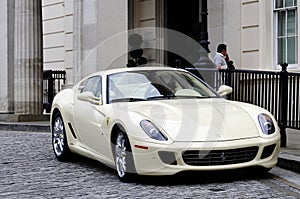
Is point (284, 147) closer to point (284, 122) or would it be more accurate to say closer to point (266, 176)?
point (284, 122)

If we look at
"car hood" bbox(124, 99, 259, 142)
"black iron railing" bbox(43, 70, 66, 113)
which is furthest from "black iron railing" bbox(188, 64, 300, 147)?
"black iron railing" bbox(43, 70, 66, 113)

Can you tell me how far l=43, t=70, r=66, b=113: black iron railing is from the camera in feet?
71.8

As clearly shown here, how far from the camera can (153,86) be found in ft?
28.1

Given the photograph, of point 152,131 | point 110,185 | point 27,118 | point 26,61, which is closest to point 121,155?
point 110,185

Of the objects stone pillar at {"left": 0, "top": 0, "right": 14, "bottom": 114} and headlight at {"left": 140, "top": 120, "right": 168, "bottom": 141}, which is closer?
headlight at {"left": 140, "top": 120, "right": 168, "bottom": 141}

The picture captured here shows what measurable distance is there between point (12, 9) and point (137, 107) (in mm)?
12872

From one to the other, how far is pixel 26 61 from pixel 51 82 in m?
3.52

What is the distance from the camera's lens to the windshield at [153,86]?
8.42 m

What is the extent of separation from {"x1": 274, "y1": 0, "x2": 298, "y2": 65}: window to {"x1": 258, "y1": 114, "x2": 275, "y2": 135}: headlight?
700 cm

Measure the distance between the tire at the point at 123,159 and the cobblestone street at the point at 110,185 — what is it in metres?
0.11

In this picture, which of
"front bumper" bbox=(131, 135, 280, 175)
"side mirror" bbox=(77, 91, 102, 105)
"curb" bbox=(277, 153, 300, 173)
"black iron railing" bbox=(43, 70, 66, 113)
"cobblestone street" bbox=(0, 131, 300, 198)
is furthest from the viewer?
"black iron railing" bbox=(43, 70, 66, 113)

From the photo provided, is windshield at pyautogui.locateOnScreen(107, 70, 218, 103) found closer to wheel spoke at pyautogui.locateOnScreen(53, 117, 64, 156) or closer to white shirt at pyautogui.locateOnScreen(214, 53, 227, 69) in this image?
wheel spoke at pyautogui.locateOnScreen(53, 117, 64, 156)

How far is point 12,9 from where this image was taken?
64.5ft

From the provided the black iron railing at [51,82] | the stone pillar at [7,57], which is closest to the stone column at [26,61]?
the stone pillar at [7,57]
